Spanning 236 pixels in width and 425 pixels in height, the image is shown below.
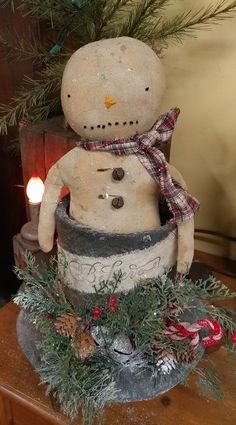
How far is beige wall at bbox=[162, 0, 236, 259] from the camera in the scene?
0.90 m

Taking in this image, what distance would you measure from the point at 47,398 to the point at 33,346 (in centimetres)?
9

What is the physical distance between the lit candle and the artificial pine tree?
123 mm

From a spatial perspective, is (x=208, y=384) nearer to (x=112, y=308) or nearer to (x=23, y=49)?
(x=112, y=308)

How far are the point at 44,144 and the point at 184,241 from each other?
0.35m

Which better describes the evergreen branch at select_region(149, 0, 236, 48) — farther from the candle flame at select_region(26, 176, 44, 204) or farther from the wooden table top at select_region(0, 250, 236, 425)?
the wooden table top at select_region(0, 250, 236, 425)

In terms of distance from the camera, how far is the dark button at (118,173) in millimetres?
598

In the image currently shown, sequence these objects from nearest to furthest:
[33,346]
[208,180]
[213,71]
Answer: [33,346]
[213,71]
[208,180]

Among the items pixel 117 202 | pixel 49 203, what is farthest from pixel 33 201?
pixel 117 202

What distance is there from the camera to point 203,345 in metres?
0.66

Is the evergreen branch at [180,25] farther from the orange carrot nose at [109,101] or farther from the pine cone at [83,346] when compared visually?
the pine cone at [83,346]

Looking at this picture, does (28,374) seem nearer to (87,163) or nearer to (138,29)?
(87,163)

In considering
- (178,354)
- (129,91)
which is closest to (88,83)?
(129,91)

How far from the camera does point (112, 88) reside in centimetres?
57

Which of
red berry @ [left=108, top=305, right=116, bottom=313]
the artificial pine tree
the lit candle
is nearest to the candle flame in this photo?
the lit candle
